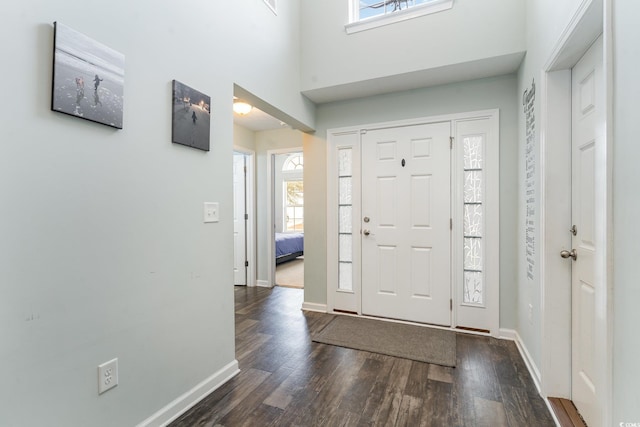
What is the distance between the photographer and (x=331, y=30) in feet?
9.97

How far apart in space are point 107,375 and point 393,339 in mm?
2173

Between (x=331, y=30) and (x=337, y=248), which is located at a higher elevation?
(x=331, y=30)

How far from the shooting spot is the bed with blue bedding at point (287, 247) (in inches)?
251

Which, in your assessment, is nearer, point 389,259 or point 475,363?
point 475,363

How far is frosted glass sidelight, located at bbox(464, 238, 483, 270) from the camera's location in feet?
9.64

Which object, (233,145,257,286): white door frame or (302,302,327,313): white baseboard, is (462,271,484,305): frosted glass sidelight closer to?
(302,302,327,313): white baseboard

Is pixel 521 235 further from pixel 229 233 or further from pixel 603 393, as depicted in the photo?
pixel 229 233

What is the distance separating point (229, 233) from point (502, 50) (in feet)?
8.57

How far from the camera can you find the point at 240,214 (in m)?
4.75

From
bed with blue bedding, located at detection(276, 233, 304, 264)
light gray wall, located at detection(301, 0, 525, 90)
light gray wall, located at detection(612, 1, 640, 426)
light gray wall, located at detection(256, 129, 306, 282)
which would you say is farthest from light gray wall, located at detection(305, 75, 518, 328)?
bed with blue bedding, located at detection(276, 233, 304, 264)

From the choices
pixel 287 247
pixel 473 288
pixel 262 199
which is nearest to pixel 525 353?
pixel 473 288

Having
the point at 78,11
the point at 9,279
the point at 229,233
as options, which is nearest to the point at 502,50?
the point at 229,233

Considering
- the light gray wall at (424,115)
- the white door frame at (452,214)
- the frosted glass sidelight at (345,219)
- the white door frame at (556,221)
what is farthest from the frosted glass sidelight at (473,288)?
the frosted glass sidelight at (345,219)

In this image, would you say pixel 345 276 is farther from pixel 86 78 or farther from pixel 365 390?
pixel 86 78
